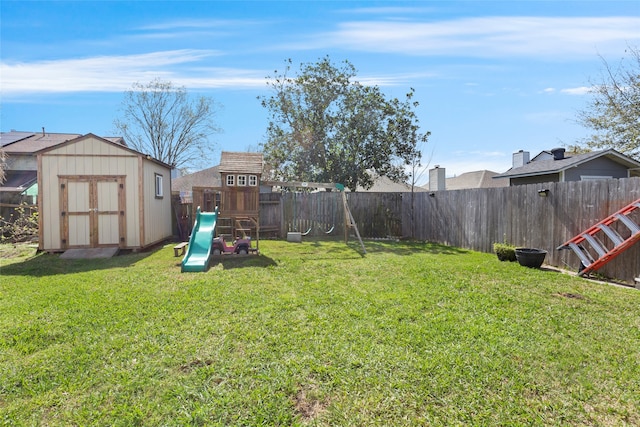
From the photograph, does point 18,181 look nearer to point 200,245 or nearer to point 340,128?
point 200,245

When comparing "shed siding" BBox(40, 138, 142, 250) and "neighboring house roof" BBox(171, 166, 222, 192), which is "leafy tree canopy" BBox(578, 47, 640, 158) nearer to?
"shed siding" BBox(40, 138, 142, 250)

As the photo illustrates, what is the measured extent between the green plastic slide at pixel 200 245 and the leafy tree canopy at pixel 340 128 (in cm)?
751

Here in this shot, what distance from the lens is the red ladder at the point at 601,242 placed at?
5.31 metres

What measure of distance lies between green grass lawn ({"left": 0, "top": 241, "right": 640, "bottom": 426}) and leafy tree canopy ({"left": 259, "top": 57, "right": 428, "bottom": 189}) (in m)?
10.1

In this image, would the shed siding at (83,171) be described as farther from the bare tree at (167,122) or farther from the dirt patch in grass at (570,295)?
the bare tree at (167,122)

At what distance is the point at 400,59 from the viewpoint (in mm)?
9555

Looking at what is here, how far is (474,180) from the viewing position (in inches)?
1093

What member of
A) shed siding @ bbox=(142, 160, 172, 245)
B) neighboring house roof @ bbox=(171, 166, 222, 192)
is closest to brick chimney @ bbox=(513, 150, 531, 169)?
shed siding @ bbox=(142, 160, 172, 245)

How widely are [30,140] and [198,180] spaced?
45.5 ft

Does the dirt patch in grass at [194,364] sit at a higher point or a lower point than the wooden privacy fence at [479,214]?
lower

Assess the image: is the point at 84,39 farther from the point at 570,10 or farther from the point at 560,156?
the point at 560,156

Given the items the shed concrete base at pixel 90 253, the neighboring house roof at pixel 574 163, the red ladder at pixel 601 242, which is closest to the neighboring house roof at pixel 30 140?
the shed concrete base at pixel 90 253

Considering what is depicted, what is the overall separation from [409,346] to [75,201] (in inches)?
371

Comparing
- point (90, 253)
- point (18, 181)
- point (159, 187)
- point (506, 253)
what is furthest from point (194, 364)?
point (18, 181)
